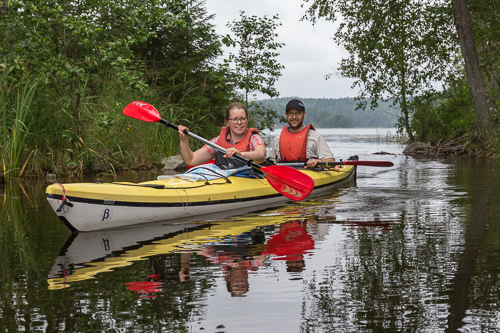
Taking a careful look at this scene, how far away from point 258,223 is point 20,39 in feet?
16.6

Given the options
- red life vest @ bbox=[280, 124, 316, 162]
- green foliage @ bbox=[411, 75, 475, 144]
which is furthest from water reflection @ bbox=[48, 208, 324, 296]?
green foliage @ bbox=[411, 75, 475, 144]

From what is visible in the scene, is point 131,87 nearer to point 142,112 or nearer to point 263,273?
point 142,112

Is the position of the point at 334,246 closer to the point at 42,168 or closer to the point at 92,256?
the point at 92,256

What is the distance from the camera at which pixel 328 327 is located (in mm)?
2221

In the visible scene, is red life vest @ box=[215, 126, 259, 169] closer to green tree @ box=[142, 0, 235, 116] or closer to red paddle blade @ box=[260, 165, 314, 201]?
red paddle blade @ box=[260, 165, 314, 201]

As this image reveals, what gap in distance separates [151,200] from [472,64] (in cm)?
1001

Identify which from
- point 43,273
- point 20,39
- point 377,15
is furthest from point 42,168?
point 377,15

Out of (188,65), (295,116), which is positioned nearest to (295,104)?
(295,116)

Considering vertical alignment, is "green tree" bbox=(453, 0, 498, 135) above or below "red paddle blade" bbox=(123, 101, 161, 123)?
above

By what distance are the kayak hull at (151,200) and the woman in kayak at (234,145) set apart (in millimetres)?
285

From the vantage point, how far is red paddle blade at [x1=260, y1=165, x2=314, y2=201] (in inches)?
224

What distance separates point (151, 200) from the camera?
4828 mm

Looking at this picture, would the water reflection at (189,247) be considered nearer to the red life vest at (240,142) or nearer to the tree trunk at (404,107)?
the red life vest at (240,142)

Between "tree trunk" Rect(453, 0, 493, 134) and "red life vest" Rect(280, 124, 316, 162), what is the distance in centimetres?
705
